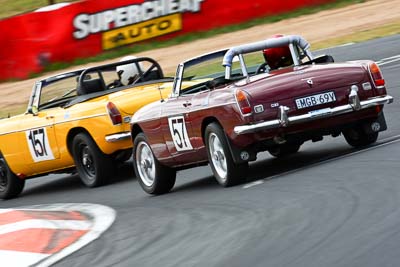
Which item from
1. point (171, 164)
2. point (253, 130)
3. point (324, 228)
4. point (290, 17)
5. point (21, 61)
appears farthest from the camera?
point (290, 17)

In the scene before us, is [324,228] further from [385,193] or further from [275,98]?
[275,98]

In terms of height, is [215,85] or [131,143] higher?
[215,85]

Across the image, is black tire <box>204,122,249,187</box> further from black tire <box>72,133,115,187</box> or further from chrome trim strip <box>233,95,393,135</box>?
black tire <box>72,133,115,187</box>

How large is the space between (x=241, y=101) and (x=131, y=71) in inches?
196

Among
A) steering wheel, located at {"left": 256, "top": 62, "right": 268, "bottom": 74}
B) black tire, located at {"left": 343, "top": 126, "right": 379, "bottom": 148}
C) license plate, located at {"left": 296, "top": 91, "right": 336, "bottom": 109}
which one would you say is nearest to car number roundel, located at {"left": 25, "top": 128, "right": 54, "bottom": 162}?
steering wheel, located at {"left": 256, "top": 62, "right": 268, "bottom": 74}

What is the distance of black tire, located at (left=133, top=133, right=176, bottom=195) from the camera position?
11.6 m

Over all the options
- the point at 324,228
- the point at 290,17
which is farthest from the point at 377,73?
the point at 290,17

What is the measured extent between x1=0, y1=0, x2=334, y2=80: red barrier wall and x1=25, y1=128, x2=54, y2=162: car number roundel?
14.7m

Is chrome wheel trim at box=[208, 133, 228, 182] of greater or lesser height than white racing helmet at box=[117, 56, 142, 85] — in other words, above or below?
below

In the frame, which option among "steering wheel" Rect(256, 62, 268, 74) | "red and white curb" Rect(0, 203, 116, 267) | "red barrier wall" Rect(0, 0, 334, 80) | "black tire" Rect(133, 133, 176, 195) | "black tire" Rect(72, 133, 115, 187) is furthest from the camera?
"red barrier wall" Rect(0, 0, 334, 80)

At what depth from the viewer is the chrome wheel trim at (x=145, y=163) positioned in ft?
38.6

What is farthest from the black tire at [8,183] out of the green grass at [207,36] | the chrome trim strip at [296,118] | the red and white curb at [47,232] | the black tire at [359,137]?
the green grass at [207,36]

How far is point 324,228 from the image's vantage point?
7.29m

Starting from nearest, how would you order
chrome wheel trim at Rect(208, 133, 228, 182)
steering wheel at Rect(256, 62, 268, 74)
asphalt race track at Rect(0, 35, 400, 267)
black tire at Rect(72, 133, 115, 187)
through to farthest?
asphalt race track at Rect(0, 35, 400, 267) → chrome wheel trim at Rect(208, 133, 228, 182) → steering wheel at Rect(256, 62, 268, 74) → black tire at Rect(72, 133, 115, 187)
